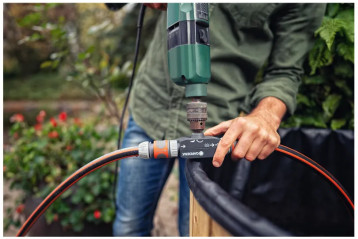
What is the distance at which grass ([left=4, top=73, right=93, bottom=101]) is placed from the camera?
24.7 feet

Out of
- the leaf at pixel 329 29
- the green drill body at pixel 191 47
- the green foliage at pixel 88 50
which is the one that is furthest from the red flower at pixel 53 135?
the leaf at pixel 329 29

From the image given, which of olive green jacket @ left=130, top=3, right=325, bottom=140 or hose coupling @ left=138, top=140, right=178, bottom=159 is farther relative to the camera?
olive green jacket @ left=130, top=3, right=325, bottom=140

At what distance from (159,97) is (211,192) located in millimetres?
615

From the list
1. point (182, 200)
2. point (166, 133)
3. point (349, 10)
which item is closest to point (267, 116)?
point (166, 133)

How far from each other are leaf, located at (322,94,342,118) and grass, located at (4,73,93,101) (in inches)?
259

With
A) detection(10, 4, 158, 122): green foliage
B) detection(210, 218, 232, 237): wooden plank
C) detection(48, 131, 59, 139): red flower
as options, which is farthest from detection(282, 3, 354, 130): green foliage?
detection(48, 131, 59, 139): red flower

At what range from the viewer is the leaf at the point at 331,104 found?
3.65 ft

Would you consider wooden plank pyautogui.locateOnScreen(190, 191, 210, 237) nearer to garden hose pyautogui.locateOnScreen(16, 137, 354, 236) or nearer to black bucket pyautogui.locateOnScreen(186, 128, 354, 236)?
garden hose pyautogui.locateOnScreen(16, 137, 354, 236)

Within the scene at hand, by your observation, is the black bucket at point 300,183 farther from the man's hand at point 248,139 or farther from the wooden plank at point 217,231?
the wooden plank at point 217,231

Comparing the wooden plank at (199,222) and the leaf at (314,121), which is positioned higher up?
the leaf at (314,121)

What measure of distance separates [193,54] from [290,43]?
450mm

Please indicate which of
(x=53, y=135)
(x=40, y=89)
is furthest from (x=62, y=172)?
(x=40, y=89)

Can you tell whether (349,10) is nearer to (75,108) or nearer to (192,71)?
(192,71)

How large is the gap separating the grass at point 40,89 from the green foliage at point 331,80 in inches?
256
